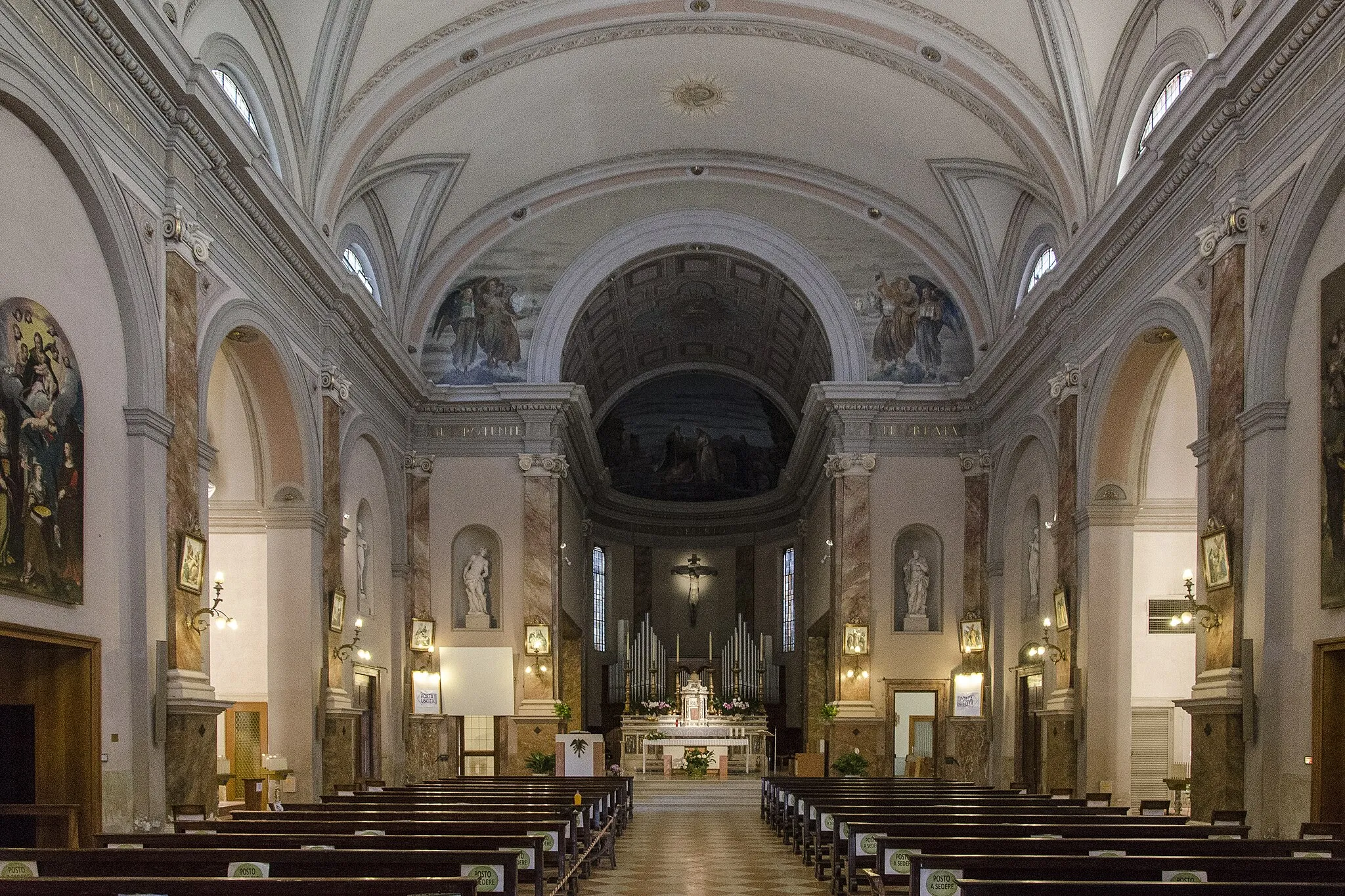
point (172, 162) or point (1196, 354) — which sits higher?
point (172, 162)

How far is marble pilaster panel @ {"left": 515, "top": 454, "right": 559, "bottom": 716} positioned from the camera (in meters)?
26.7

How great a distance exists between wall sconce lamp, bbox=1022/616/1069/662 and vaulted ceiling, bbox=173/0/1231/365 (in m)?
6.03

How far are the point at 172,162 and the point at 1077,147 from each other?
11.7 meters

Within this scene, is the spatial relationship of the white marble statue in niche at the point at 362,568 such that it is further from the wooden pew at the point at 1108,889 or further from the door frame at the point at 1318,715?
the wooden pew at the point at 1108,889

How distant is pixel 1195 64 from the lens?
15.6 meters

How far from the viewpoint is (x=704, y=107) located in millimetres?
24266

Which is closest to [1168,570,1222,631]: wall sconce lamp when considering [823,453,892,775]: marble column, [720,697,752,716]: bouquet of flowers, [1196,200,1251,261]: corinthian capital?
[1196,200,1251,261]: corinthian capital

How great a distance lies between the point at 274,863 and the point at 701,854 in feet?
28.6

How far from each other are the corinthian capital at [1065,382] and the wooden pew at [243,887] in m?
15.2

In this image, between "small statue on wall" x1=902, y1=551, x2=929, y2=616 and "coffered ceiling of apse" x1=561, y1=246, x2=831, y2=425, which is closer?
"small statue on wall" x1=902, y1=551, x2=929, y2=616

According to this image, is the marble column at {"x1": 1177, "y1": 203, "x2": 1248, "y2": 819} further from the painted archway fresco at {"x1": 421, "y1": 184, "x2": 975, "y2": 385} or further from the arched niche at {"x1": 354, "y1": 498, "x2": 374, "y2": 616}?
the arched niche at {"x1": 354, "y1": 498, "x2": 374, "y2": 616}

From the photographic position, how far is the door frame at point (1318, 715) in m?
12.0

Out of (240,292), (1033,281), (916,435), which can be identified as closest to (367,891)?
(240,292)

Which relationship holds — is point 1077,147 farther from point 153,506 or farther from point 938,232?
point 153,506
